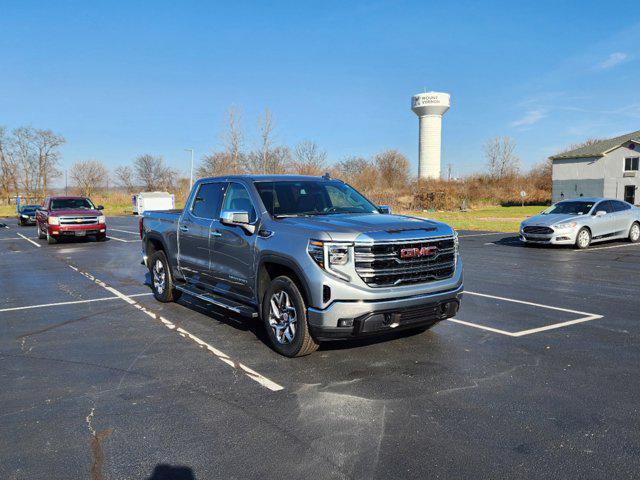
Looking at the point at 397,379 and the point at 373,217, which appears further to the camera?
the point at 373,217

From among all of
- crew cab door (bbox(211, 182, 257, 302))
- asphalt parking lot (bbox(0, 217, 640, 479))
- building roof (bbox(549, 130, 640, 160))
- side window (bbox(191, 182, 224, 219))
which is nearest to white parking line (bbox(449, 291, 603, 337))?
asphalt parking lot (bbox(0, 217, 640, 479))

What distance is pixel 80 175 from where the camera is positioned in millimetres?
84438

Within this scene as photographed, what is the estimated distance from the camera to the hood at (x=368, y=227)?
4.90 m

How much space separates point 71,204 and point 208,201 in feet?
A: 50.8

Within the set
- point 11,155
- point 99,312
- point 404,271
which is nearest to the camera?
point 404,271

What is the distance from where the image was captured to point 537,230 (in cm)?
1579

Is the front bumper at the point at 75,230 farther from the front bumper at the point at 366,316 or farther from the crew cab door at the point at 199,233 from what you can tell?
the front bumper at the point at 366,316

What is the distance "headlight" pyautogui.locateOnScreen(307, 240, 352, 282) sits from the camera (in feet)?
15.8

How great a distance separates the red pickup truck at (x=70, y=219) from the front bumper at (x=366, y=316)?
16400mm

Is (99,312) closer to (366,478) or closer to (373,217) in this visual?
(373,217)

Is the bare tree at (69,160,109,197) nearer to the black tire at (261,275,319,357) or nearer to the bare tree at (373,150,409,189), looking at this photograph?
the bare tree at (373,150,409,189)

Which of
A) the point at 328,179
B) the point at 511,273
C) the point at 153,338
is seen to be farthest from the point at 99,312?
the point at 511,273

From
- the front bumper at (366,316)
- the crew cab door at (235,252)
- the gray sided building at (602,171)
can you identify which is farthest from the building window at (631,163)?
the front bumper at (366,316)

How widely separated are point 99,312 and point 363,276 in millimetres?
4660
